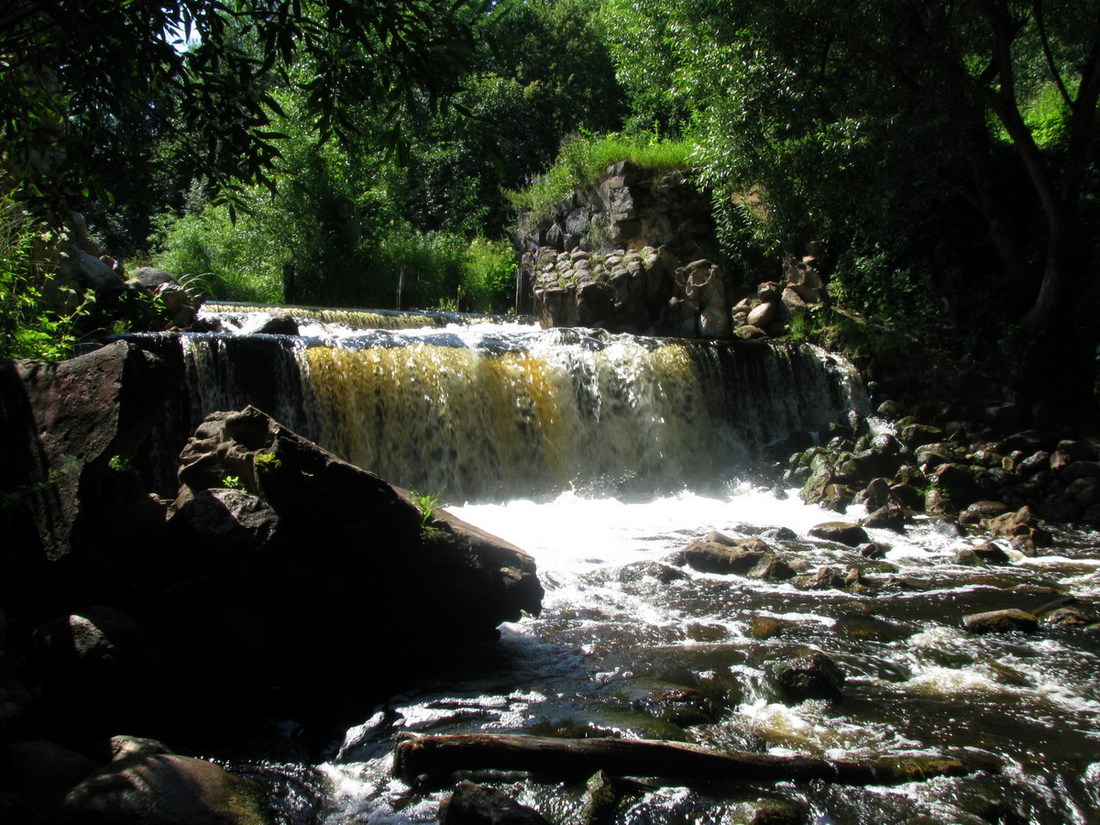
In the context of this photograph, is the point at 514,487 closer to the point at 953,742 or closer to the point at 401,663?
the point at 401,663

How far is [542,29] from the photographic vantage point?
32.5 metres

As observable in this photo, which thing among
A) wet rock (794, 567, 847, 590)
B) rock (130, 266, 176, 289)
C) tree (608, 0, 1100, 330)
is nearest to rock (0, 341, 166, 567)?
wet rock (794, 567, 847, 590)

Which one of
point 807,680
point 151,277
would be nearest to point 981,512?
point 807,680

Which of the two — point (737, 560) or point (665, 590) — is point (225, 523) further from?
point (737, 560)

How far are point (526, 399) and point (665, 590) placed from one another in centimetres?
497

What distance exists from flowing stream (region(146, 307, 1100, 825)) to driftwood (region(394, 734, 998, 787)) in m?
0.07

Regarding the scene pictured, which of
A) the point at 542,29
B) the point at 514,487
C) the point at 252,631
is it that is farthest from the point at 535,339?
the point at 542,29

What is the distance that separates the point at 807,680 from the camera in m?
4.68

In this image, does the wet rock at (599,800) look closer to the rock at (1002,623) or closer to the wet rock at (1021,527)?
the rock at (1002,623)

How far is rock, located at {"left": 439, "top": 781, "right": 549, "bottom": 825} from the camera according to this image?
3.19 m

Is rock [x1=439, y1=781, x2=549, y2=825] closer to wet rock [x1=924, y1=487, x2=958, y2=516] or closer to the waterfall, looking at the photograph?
the waterfall

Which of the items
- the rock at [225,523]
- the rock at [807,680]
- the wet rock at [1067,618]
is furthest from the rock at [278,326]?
the wet rock at [1067,618]

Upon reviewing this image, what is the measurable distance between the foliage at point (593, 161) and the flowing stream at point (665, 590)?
18.8 feet

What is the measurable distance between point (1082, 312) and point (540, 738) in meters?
11.5
